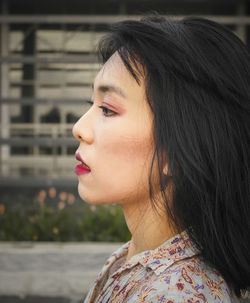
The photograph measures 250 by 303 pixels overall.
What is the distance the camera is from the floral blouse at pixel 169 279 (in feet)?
3.00

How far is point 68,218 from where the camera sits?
4434mm

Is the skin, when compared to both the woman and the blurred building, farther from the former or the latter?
the blurred building

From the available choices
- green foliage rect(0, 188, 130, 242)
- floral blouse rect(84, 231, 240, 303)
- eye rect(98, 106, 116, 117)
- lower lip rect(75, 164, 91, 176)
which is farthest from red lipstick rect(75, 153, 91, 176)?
green foliage rect(0, 188, 130, 242)

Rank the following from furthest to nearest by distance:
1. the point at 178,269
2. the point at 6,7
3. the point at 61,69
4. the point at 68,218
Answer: the point at 61,69 → the point at 6,7 → the point at 68,218 → the point at 178,269

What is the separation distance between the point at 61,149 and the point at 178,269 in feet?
31.6

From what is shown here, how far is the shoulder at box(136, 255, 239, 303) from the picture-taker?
0.90 meters

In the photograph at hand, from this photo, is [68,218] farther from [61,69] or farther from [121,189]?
[61,69]

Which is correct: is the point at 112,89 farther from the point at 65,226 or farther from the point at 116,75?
the point at 65,226

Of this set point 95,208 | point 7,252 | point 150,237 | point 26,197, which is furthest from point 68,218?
point 150,237

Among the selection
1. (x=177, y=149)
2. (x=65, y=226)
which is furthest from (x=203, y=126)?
(x=65, y=226)

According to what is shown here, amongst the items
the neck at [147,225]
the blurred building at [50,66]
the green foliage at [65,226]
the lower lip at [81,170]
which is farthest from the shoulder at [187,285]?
the blurred building at [50,66]

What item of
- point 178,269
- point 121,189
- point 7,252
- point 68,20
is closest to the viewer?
point 178,269

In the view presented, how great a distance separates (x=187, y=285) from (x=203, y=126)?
38 cm

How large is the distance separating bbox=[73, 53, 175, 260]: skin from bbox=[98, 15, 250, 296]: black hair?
30mm
